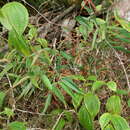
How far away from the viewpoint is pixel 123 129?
82 cm

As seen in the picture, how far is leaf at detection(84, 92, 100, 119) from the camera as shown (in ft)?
2.77

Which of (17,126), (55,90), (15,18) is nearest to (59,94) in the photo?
(55,90)

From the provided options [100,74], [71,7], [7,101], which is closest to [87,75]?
[100,74]

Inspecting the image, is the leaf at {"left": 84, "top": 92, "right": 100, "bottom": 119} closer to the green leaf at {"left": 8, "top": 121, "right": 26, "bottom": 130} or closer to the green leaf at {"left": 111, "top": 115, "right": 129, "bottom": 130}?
the green leaf at {"left": 111, "top": 115, "right": 129, "bottom": 130}

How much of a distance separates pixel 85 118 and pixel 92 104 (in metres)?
0.05

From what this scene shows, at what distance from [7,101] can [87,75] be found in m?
0.29

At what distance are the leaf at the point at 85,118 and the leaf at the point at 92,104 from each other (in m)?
0.02

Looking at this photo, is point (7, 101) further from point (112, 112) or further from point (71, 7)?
point (71, 7)

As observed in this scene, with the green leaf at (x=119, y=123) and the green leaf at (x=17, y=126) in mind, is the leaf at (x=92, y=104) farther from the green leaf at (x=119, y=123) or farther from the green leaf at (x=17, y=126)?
the green leaf at (x=17, y=126)

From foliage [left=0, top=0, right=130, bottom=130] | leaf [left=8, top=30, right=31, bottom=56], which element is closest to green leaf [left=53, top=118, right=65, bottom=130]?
foliage [left=0, top=0, right=130, bottom=130]

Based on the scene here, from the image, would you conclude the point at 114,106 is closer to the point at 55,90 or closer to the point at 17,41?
the point at 55,90

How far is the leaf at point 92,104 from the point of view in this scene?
844mm

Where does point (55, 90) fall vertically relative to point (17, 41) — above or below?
below

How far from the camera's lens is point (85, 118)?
2.82 ft
